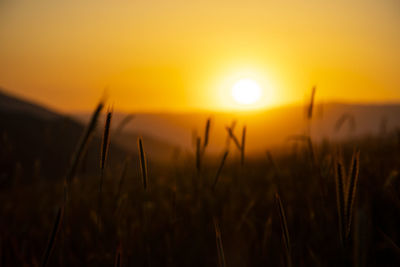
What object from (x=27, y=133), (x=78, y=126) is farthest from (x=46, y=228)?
(x=78, y=126)

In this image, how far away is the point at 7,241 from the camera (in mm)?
1779

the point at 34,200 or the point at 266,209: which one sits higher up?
the point at 266,209

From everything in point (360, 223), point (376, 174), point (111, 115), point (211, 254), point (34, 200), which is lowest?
point (34, 200)

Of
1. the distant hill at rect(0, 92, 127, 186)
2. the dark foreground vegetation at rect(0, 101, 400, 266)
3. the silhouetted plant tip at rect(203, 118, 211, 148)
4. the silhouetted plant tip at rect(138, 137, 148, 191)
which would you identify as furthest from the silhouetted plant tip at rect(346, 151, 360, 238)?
the distant hill at rect(0, 92, 127, 186)

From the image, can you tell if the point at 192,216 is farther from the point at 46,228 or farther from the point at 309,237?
the point at 46,228

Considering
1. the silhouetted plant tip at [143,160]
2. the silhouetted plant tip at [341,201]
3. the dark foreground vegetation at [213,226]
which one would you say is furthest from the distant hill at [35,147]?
the silhouetted plant tip at [341,201]

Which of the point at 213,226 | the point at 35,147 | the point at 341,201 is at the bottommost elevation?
the point at 35,147

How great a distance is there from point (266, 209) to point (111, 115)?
5.97 feet

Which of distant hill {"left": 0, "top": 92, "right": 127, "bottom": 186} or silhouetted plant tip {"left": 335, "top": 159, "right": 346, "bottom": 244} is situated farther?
distant hill {"left": 0, "top": 92, "right": 127, "bottom": 186}

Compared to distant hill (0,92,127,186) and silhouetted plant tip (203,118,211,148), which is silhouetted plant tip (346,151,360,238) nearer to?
silhouetted plant tip (203,118,211,148)

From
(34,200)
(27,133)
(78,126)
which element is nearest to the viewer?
(34,200)

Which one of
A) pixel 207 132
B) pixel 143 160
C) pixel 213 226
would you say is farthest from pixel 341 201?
pixel 213 226

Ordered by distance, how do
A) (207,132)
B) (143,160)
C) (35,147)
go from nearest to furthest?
(143,160) < (207,132) < (35,147)

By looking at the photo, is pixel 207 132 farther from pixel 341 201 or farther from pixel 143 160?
pixel 341 201
